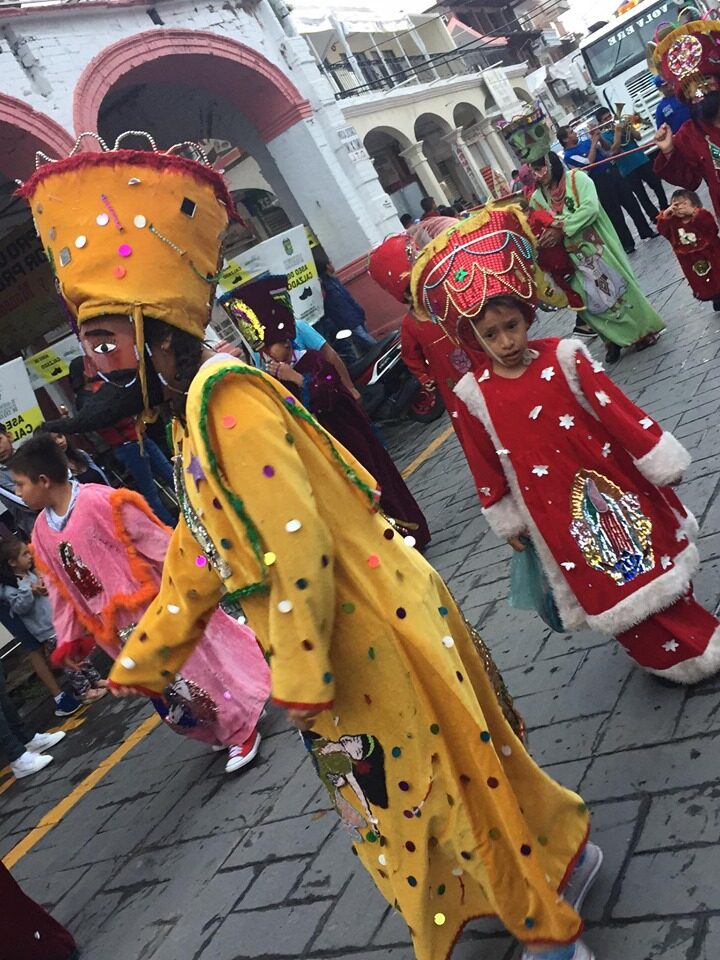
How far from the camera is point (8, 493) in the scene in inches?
272

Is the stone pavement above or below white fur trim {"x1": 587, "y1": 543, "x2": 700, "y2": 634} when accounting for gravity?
below

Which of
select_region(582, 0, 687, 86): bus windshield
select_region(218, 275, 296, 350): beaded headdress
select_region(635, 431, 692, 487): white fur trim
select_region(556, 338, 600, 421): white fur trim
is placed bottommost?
select_region(635, 431, 692, 487): white fur trim

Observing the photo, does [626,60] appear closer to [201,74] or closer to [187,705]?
[201,74]

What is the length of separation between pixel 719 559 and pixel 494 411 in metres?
1.26

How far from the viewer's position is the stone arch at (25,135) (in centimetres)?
891

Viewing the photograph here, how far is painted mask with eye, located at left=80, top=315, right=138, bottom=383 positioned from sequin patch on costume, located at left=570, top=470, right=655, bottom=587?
5.13ft

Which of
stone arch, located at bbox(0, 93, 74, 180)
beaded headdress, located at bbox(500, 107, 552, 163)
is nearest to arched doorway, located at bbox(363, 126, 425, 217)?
stone arch, located at bbox(0, 93, 74, 180)

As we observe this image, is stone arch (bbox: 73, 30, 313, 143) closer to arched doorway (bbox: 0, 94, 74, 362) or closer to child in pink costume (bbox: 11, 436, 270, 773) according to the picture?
arched doorway (bbox: 0, 94, 74, 362)

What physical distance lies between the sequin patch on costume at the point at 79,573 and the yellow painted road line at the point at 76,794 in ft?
4.89

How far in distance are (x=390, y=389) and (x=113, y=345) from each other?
7.92 meters

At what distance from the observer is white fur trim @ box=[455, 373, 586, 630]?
9.98ft

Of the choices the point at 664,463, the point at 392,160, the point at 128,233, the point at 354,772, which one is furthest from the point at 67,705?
the point at 392,160

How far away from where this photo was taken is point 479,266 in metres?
2.85

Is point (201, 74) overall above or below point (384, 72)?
below
